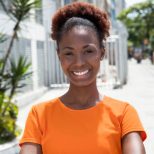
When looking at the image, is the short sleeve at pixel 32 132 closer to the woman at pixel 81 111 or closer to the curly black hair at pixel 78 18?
the woman at pixel 81 111

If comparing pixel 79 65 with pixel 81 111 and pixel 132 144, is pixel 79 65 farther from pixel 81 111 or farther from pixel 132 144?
pixel 132 144

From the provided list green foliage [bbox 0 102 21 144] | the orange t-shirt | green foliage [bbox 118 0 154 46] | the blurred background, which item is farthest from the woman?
green foliage [bbox 118 0 154 46]

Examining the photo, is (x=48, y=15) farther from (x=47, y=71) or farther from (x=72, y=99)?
(x=72, y=99)

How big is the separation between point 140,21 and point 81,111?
65.9 metres

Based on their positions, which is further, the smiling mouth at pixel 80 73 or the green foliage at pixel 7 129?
the green foliage at pixel 7 129

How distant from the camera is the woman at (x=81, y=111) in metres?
1.57

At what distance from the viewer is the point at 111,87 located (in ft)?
52.6

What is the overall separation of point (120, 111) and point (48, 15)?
16139mm

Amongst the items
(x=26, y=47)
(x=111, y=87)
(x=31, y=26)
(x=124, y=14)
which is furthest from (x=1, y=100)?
(x=124, y=14)

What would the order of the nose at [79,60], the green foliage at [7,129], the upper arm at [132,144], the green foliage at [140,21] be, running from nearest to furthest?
the upper arm at [132,144] < the nose at [79,60] < the green foliage at [7,129] < the green foliage at [140,21]

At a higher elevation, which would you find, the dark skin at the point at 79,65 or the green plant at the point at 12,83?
the dark skin at the point at 79,65

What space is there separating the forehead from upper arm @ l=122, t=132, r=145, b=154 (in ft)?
1.19

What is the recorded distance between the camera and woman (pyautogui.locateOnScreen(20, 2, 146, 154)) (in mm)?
1571

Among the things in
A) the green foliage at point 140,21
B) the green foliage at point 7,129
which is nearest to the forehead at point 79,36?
the green foliage at point 7,129
